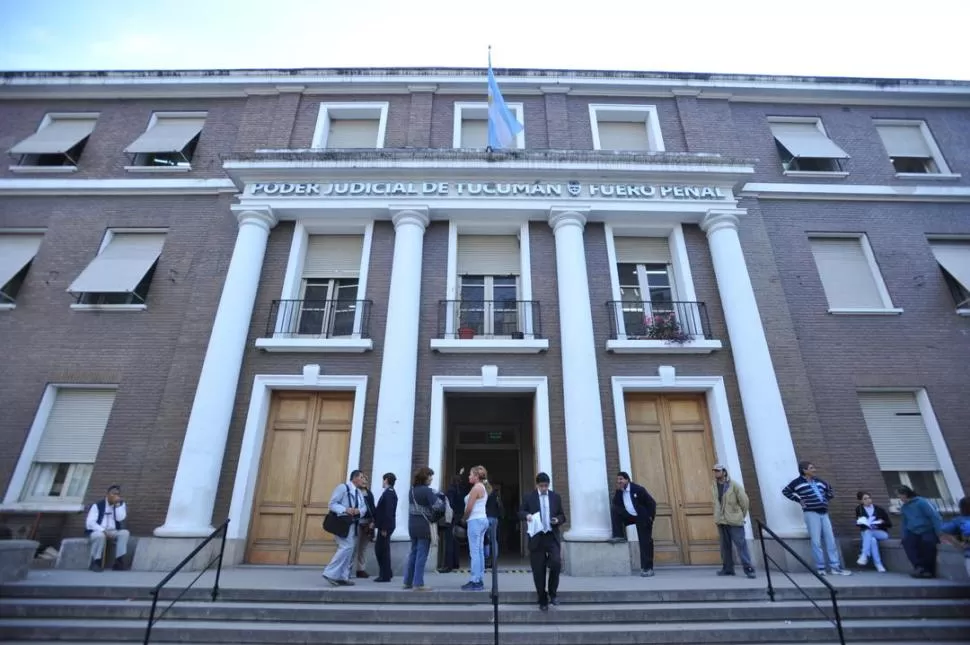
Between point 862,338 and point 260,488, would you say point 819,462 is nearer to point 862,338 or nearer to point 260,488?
point 862,338

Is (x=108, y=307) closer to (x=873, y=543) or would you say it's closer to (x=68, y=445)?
(x=68, y=445)

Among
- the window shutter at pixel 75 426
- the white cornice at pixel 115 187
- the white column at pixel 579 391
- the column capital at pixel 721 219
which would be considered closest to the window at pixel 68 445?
the window shutter at pixel 75 426

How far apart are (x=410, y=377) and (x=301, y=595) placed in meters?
3.88

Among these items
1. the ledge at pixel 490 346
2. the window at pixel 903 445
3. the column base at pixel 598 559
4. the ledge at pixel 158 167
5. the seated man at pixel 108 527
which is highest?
the ledge at pixel 158 167

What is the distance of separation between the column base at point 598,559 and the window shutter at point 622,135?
9303 mm

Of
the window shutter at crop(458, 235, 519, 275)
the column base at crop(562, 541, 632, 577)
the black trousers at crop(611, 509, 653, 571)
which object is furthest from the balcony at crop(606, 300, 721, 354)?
the column base at crop(562, 541, 632, 577)

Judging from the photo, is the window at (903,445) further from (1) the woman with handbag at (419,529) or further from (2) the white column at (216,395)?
(2) the white column at (216,395)

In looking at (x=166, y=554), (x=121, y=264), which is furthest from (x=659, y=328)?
(x=121, y=264)

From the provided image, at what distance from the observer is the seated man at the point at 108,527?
772 cm

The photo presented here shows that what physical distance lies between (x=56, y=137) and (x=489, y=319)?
12.1 metres

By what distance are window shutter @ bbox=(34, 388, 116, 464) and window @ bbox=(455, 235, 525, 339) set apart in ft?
23.6

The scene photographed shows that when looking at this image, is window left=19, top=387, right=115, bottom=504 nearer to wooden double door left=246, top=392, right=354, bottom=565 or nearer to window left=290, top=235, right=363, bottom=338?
wooden double door left=246, top=392, right=354, bottom=565

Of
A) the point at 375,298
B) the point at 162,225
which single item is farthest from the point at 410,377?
the point at 162,225

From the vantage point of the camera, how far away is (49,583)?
6.30 metres
